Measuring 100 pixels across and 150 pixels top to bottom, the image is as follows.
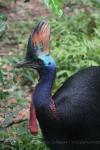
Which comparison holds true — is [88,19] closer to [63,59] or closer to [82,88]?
[63,59]

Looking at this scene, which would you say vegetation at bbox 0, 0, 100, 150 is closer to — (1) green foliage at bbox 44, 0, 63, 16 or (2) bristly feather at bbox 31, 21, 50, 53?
(1) green foliage at bbox 44, 0, 63, 16

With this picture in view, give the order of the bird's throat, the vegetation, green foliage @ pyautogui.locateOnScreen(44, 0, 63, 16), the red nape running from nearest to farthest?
green foliage @ pyautogui.locateOnScreen(44, 0, 63, 16)
the bird's throat
the red nape
the vegetation

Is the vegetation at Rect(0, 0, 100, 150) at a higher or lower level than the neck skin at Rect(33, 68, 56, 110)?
lower

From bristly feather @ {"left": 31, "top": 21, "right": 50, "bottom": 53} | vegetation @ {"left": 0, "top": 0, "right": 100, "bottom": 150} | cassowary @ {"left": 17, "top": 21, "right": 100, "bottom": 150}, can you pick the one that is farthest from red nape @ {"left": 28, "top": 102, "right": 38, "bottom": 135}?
bristly feather @ {"left": 31, "top": 21, "right": 50, "bottom": 53}

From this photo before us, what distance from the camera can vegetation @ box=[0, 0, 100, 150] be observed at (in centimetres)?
430

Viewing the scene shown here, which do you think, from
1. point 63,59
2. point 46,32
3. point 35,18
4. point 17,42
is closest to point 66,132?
point 46,32

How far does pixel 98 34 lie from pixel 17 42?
3.71 feet

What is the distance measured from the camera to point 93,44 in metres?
6.39

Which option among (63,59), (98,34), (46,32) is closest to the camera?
(46,32)

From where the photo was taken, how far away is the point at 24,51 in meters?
6.73

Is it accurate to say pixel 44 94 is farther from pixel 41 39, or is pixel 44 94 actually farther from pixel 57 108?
pixel 41 39

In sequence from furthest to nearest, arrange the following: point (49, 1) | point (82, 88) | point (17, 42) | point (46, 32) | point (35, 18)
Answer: point (35, 18) → point (17, 42) → point (82, 88) → point (46, 32) → point (49, 1)

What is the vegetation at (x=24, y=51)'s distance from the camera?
4297 mm

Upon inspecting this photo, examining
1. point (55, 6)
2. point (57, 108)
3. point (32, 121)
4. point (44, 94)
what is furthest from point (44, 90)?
point (55, 6)
